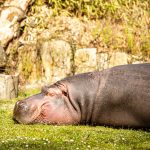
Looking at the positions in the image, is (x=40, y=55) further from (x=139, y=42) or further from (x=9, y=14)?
(x=139, y=42)

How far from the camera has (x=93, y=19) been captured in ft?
46.7

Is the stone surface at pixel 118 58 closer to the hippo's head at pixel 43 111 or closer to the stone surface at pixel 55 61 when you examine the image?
the stone surface at pixel 55 61

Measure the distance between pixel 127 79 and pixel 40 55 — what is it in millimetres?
5731

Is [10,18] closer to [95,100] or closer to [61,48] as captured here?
[61,48]

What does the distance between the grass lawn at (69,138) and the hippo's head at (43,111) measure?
0.74 ft

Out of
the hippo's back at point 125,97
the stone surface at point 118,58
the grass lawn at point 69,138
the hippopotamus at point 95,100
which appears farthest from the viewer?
the stone surface at point 118,58

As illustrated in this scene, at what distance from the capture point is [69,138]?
21.6ft

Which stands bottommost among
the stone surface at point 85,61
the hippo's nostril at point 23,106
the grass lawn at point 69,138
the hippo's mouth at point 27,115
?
the grass lawn at point 69,138

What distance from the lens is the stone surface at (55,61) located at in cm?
1305

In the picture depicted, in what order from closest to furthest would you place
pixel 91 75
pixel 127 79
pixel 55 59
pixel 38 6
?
pixel 127 79, pixel 91 75, pixel 55 59, pixel 38 6

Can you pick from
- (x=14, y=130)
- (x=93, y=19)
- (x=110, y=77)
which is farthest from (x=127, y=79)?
(x=93, y=19)

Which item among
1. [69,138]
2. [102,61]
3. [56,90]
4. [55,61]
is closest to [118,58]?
[102,61]

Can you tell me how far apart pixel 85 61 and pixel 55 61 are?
2.60ft

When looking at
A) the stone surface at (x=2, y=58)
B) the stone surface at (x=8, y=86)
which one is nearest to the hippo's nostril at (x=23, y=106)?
the stone surface at (x=8, y=86)
